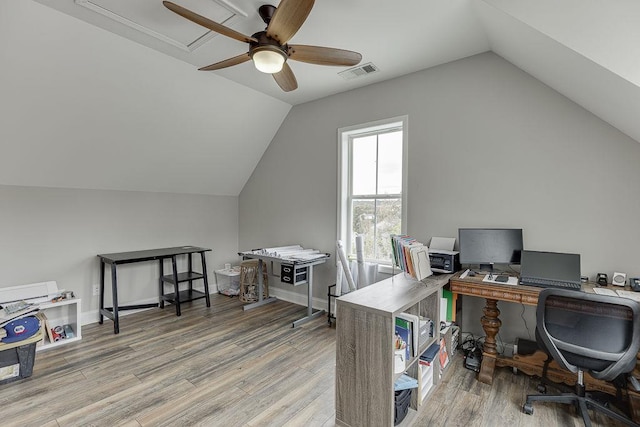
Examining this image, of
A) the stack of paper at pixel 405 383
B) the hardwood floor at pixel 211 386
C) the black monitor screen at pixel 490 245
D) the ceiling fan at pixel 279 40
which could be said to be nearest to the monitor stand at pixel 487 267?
the black monitor screen at pixel 490 245

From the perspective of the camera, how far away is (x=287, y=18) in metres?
1.70

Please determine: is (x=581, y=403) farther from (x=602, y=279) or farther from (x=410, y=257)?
(x=410, y=257)

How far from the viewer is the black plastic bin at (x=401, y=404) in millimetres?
1830

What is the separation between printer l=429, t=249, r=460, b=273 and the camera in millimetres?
2646

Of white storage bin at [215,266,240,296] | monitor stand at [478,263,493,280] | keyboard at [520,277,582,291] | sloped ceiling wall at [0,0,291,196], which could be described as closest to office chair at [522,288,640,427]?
keyboard at [520,277,582,291]

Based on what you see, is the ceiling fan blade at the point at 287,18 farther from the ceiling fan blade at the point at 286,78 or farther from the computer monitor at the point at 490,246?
the computer monitor at the point at 490,246

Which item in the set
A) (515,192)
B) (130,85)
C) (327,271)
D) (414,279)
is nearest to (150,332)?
(327,271)

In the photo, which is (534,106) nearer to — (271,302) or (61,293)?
(271,302)

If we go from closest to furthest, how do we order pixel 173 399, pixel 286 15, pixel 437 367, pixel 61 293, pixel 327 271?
1. pixel 286 15
2. pixel 173 399
3. pixel 437 367
4. pixel 61 293
5. pixel 327 271

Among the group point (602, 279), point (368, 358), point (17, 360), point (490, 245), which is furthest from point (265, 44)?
point (17, 360)

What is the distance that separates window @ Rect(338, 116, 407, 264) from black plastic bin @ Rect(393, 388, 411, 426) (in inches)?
65.9

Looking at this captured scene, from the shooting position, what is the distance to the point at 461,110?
294 centimetres

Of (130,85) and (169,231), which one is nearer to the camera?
(130,85)

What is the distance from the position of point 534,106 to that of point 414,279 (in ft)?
6.01
